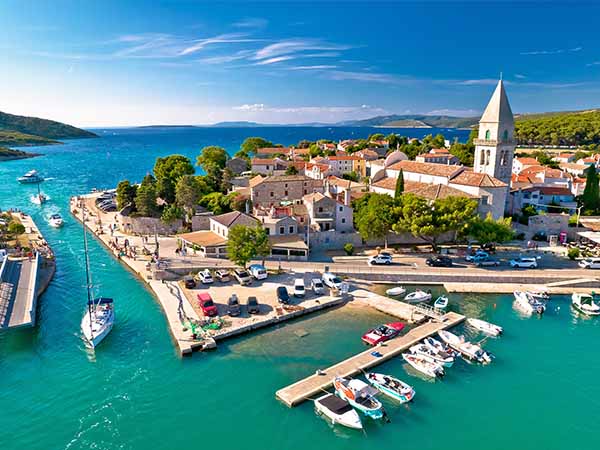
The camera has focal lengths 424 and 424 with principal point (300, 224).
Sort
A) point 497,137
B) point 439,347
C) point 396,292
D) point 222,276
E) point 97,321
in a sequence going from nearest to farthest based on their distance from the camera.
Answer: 1. point 439,347
2. point 97,321
3. point 396,292
4. point 222,276
5. point 497,137

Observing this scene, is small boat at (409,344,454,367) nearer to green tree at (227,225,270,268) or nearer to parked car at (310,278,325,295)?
parked car at (310,278,325,295)

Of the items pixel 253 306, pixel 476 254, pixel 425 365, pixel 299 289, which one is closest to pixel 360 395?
pixel 425 365

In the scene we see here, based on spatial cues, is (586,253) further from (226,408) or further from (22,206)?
(22,206)

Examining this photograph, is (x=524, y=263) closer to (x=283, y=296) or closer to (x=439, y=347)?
(x=439, y=347)

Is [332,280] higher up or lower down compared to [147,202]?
lower down

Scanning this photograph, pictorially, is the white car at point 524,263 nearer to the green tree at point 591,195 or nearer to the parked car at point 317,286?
the parked car at point 317,286

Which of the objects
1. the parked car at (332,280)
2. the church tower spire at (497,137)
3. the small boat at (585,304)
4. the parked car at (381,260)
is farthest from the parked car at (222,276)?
the church tower spire at (497,137)

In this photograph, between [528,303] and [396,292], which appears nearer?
[528,303]
